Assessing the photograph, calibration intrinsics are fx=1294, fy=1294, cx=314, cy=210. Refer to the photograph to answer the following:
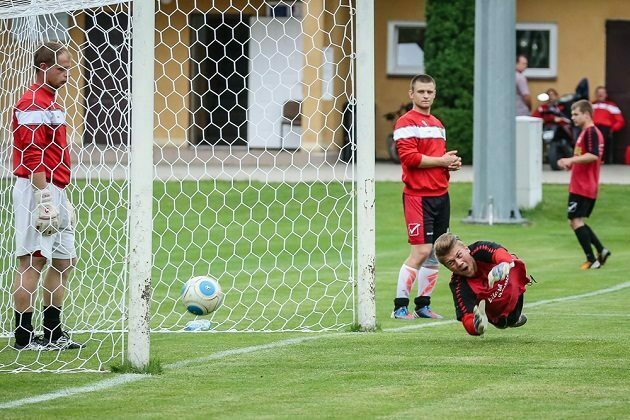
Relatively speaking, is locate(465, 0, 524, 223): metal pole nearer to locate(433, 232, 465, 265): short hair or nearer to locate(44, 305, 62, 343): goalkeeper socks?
locate(433, 232, 465, 265): short hair

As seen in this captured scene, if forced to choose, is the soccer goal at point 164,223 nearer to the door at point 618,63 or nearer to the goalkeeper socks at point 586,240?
the goalkeeper socks at point 586,240

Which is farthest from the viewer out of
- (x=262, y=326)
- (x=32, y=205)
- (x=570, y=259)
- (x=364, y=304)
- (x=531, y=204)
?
(x=531, y=204)

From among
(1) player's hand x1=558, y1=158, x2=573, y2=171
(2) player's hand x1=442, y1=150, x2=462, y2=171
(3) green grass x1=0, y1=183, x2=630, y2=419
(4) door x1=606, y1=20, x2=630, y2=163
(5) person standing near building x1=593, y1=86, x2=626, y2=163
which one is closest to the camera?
(3) green grass x1=0, y1=183, x2=630, y2=419

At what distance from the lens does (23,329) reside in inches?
343

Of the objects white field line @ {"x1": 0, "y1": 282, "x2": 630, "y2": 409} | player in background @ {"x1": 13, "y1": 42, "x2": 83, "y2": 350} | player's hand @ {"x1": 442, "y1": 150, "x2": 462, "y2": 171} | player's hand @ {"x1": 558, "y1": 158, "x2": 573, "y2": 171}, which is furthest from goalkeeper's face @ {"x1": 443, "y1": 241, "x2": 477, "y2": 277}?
player's hand @ {"x1": 558, "y1": 158, "x2": 573, "y2": 171}

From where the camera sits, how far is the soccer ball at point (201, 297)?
9141mm

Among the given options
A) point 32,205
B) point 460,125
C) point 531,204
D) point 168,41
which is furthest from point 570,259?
point 168,41

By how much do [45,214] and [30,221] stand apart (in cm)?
26

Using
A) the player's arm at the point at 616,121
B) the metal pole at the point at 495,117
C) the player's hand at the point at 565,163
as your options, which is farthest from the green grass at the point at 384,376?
the player's arm at the point at 616,121

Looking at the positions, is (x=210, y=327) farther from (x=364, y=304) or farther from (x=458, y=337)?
(x=458, y=337)

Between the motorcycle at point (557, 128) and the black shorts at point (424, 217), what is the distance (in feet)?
55.4

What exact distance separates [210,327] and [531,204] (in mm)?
12026

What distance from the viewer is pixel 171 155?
27672 millimetres

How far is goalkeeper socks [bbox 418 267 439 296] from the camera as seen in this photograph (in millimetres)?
10406
